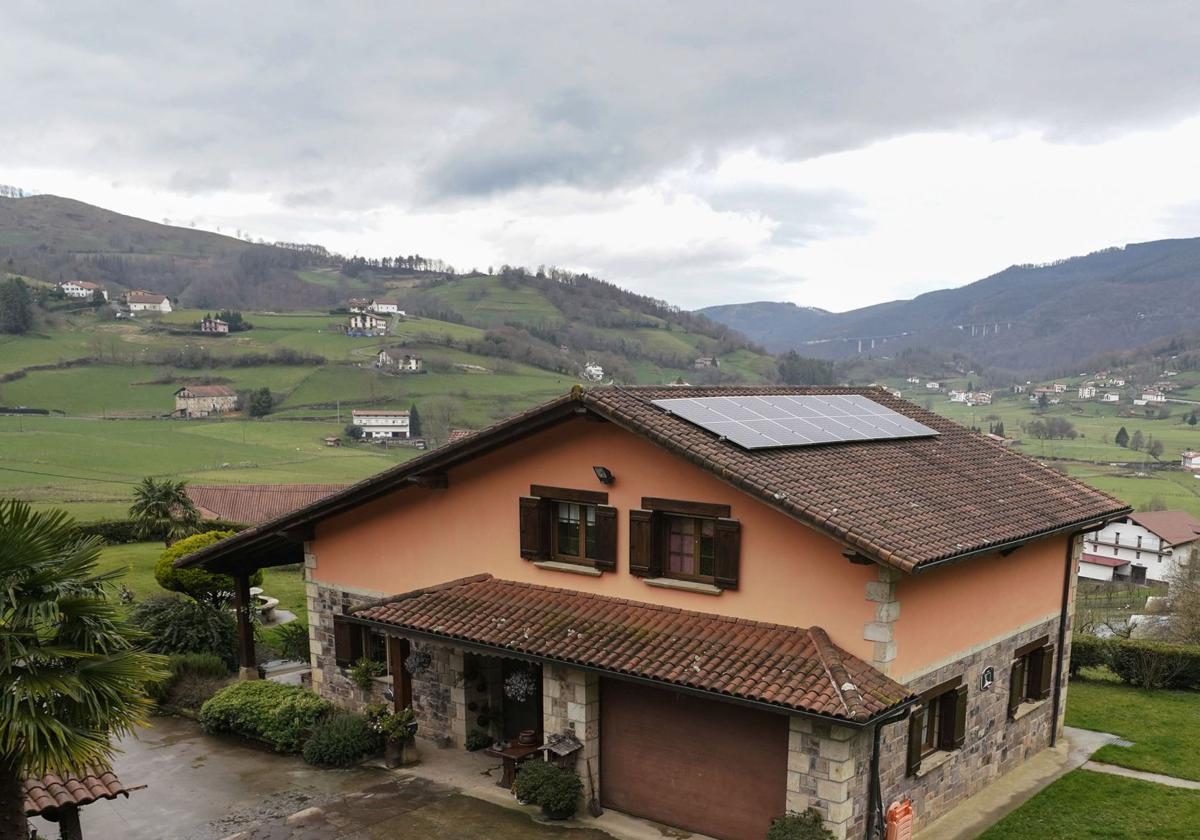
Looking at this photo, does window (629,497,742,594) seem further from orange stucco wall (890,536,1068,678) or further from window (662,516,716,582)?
orange stucco wall (890,536,1068,678)

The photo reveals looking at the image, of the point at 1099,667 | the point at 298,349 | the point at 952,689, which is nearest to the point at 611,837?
the point at 952,689

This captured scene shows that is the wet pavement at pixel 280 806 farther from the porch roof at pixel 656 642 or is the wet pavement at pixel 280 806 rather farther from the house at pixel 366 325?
the house at pixel 366 325

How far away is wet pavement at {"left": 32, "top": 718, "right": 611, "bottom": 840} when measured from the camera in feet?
44.1

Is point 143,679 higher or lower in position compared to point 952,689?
higher

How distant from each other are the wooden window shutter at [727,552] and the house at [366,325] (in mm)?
137656

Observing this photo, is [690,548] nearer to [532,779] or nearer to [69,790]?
[532,779]

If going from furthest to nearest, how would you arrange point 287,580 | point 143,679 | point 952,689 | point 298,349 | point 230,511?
point 298,349
point 230,511
point 287,580
point 952,689
point 143,679

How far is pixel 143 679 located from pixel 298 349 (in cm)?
12977

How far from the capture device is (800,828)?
11562 millimetres

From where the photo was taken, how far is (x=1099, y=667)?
79.4 feet

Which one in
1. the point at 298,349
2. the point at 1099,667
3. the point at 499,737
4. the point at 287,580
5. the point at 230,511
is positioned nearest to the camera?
the point at 499,737

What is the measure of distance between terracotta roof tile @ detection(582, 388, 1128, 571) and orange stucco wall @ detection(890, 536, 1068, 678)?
649mm

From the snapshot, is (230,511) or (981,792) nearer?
(981,792)

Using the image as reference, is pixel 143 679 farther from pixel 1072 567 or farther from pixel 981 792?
pixel 1072 567
